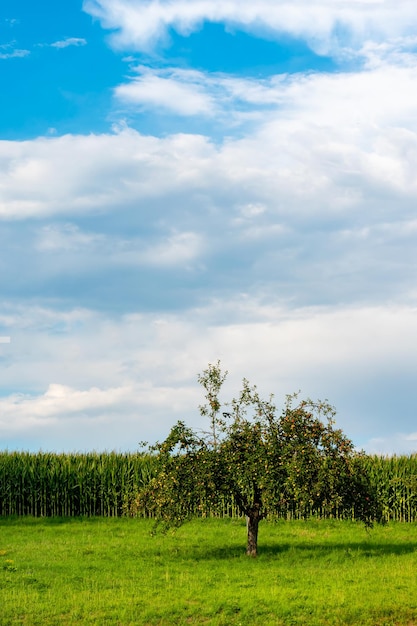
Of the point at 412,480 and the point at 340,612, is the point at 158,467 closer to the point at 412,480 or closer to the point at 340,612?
the point at 340,612

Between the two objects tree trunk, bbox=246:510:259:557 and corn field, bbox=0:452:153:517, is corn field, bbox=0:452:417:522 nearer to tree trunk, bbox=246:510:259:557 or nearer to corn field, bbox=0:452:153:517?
corn field, bbox=0:452:153:517

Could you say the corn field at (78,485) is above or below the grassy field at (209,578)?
above

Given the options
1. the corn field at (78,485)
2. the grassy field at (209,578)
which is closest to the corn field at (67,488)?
the corn field at (78,485)

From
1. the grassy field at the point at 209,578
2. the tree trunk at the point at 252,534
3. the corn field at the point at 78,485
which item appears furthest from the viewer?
the corn field at the point at 78,485

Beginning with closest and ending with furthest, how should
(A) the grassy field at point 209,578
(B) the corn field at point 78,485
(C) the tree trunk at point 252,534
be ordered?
(A) the grassy field at point 209,578 → (C) the tree trunk at point 252,534 → (B) the corn field at point 78,485

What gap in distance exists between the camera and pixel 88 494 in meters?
42.5

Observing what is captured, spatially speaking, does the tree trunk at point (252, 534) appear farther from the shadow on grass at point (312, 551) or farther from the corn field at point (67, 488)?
the corn field at point (67, 488)

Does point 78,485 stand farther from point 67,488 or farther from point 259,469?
point 259,469

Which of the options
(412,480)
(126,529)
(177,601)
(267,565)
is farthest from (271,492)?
(412,480)

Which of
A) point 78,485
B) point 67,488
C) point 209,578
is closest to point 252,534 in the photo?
point 209,578

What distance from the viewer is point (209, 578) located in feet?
78.0

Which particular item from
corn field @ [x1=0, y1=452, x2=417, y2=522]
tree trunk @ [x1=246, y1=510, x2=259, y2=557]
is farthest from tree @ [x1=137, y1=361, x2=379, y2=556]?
corn field @ [x1=0, y1=452, x2=417, y2=522]

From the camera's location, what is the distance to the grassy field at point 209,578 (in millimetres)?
20219

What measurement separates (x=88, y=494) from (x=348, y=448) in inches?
767
